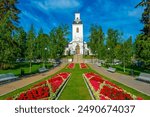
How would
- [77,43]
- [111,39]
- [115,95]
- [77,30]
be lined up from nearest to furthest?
[115,95] → [111,39] → [77,43] → [77,30]

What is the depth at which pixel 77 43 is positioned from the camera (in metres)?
105

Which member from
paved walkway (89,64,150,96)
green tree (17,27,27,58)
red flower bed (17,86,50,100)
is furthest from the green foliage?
red flower bed (17,86,50,100)

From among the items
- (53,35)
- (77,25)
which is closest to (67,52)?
(77,25)

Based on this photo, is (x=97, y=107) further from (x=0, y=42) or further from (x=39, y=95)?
(x=0, y=42)

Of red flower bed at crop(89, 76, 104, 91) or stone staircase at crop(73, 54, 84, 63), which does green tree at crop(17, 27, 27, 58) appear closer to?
stone staircase at crop(73, 54, 84, 63)

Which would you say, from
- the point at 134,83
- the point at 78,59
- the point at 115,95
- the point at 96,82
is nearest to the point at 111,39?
the point at 78,59

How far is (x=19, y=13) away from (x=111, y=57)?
21600 mm

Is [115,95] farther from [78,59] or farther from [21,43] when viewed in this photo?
[78,59]

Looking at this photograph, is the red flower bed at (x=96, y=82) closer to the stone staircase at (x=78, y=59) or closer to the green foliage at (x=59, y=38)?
the green foliage at (x=59, y=38)

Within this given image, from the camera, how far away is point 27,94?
1289 centimetres

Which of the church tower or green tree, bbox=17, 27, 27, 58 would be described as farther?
the church tower

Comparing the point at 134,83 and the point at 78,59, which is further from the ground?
the point at 78,59

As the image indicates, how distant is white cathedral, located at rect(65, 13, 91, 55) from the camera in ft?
342

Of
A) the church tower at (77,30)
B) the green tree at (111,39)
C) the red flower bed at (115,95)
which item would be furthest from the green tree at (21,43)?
the church tower at (77,30)
